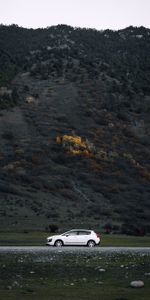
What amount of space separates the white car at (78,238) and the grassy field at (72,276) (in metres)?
9.89

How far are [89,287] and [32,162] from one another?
6720 centimetres

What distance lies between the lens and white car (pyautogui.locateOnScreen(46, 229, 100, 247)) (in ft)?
139

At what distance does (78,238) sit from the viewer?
42812 mm

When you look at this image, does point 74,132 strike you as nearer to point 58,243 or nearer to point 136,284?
point 58,243

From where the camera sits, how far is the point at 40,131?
100250 millimetres

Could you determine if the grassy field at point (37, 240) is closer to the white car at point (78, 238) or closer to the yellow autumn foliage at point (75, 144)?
the white car at point (78, 238)

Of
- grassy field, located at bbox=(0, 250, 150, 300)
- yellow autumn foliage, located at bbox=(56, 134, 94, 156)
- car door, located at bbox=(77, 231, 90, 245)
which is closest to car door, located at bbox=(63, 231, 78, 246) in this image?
car door, located at bbox=(77, 231, 90, 245)

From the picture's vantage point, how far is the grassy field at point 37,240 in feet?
143

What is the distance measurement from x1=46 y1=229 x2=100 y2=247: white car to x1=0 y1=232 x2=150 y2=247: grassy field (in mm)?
1731

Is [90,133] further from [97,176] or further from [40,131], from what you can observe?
[97,176]

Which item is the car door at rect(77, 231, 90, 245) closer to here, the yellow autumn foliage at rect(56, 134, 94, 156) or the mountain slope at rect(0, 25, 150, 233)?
the mountain slope at rect(0, 25, 150, 233)

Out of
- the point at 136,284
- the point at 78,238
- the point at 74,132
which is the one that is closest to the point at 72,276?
the point at 136,284

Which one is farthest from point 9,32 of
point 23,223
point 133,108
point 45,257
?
point 45,257

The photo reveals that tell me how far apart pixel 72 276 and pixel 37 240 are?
22936 mm
